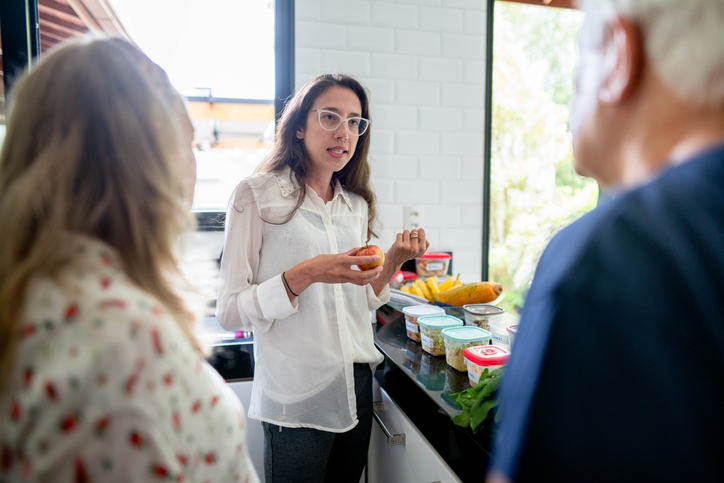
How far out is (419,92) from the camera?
2252mm

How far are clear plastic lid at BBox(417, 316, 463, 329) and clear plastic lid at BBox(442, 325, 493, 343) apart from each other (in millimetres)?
73

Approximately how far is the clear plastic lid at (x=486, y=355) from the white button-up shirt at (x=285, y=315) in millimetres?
337

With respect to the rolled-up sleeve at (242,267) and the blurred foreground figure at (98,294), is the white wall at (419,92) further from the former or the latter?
the blurred foreground figure at (98,294)

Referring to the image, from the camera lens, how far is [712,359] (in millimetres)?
347

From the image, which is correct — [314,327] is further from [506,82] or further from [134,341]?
[506,82]

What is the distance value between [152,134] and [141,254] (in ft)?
0.47

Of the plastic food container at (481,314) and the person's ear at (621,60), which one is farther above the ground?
the person's ear at (621,60)

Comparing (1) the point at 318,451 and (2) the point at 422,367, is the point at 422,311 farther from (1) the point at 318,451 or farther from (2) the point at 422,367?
(1) the point at 318,451

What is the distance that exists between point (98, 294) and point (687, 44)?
0.59m

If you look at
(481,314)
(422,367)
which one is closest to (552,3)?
(481,314)

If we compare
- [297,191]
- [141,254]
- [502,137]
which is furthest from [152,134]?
[502,137]

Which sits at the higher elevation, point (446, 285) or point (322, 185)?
point (322, 185)

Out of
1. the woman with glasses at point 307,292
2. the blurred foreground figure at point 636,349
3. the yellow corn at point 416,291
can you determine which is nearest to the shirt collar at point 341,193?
the woman with glasses at point 307,292

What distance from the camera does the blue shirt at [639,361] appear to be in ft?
1.13
